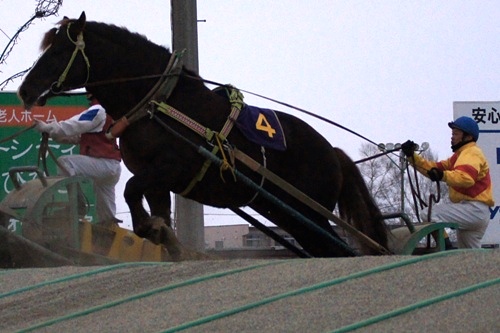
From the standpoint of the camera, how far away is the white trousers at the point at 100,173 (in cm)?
995

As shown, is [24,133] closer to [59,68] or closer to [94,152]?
[94,152]

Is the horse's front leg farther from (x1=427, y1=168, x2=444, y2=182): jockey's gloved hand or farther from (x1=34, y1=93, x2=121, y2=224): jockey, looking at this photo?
(x1=427, y1=168, x2=444, y2=182): jockey's gloved hand

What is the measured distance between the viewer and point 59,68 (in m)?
8.47

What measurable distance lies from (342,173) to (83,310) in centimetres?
477

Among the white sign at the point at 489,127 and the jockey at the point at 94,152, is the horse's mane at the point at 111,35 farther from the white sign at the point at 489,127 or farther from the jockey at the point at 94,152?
the white sign at the point at 489,127

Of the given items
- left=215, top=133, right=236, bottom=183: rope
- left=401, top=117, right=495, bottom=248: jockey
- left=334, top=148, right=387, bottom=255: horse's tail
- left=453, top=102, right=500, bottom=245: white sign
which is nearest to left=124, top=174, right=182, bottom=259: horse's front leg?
left=215, top=133, right=236, bottom=183: rope

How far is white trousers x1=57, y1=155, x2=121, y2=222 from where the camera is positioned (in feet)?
32.6

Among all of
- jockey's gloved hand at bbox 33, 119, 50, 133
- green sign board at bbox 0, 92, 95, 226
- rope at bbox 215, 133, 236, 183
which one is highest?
green sign board at bbox 0, 92, 95, 226

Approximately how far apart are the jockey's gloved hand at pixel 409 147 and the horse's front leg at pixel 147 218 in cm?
209

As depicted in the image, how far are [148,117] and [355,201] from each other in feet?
7.85

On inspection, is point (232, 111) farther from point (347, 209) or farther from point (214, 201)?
point (347, 209)

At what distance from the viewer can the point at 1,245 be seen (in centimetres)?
856

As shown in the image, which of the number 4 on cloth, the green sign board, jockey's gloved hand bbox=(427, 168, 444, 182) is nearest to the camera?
the number 4 on cloth

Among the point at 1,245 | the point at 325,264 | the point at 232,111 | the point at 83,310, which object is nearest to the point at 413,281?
→ the point at 325,264
